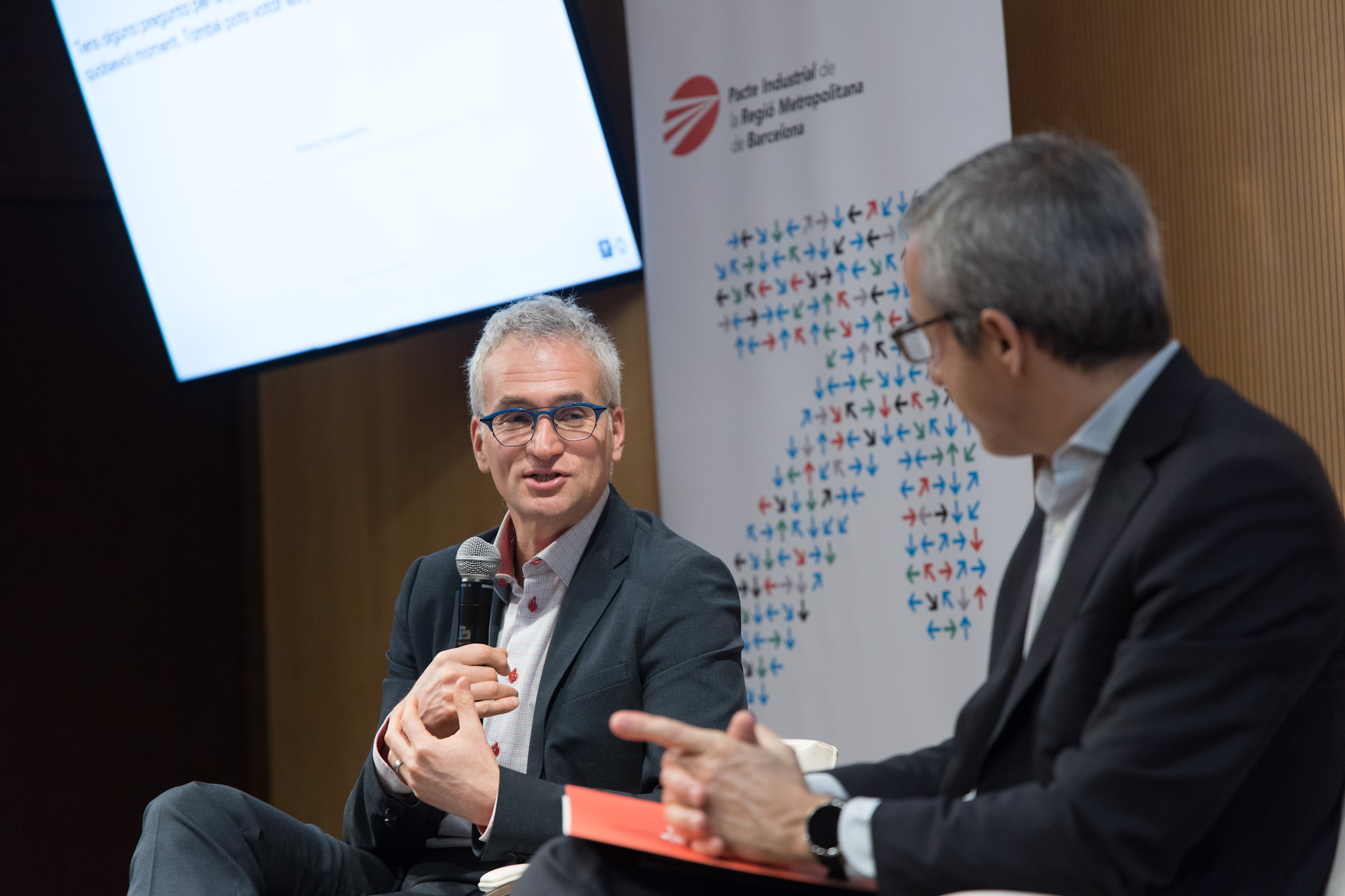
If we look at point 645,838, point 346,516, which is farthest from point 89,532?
point 645,838

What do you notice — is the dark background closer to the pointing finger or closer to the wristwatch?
the pointing finger

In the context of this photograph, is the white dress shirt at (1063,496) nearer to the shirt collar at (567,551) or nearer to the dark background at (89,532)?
the shirt collar at (567,551)

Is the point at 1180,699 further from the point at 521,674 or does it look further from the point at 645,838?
the point at 521,674

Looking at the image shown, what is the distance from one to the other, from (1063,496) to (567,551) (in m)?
1.03

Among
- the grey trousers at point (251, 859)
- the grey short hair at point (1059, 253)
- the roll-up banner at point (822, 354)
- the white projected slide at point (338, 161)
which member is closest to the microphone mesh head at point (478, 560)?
the grey trousers at point (251, 859)

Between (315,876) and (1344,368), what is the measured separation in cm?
206

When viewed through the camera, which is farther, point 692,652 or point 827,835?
point 692,652

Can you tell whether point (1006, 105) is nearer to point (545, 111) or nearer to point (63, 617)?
point (545, 111)

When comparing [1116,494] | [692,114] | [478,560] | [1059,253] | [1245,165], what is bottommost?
[478,560]

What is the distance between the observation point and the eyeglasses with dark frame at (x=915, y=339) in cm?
126

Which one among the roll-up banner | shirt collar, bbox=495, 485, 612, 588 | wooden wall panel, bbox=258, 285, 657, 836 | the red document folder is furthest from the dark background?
the red document folder

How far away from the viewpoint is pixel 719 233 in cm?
314

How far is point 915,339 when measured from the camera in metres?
1.30

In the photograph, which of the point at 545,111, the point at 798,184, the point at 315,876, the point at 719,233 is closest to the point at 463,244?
the point at 545,111
